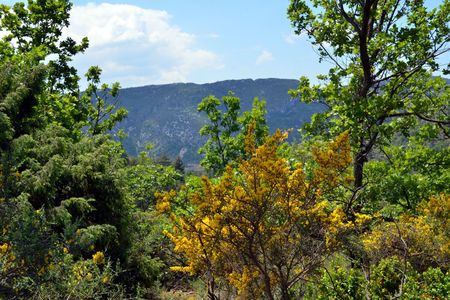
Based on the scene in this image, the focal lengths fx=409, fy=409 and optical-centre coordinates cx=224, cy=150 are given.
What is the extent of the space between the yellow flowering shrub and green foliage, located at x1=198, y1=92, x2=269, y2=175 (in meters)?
13.7

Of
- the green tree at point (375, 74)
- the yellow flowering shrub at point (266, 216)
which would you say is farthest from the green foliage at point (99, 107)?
the yellow flowering shrub at point (266, 216)

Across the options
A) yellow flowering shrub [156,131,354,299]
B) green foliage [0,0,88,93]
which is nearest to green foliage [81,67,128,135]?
green foliage [0,0,88,93]

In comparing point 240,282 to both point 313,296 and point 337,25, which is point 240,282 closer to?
point 313,296

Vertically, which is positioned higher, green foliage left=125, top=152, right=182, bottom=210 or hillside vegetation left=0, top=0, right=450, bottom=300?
hillside vegetation left=0, top=0, right=450, bottom=300

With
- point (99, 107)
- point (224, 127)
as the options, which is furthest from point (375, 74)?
point (99, 107)

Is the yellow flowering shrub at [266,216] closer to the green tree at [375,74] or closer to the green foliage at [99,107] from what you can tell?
the green tree at [375,74]

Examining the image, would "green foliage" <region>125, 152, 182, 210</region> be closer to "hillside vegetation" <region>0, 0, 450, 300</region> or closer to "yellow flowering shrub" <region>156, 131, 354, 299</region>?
"hillside vegetation" <region>0, 0, 450, 300</region>

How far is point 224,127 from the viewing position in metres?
20.3

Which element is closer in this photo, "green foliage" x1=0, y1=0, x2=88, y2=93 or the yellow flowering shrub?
the yellow flowering shrub

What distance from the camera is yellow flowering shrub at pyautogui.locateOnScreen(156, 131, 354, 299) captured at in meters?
4.62

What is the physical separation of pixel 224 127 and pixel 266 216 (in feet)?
51.4

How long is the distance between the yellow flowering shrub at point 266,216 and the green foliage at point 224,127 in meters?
13.7

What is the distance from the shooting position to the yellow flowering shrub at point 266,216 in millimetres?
4625

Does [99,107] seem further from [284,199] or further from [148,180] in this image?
[284,199]
